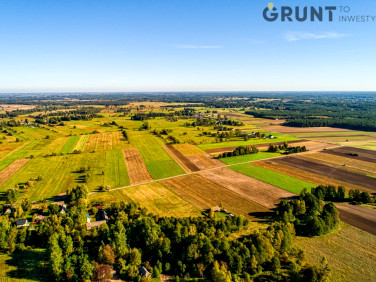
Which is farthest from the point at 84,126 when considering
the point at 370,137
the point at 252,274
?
the point at 370,137

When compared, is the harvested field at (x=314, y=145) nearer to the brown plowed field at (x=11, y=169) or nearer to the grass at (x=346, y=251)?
the grass at (x=346, y=251)

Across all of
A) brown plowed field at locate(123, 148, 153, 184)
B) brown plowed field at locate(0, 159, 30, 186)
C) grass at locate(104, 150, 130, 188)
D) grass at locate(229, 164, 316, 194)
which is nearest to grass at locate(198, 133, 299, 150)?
grass at locate(229, 164, 316, 194)

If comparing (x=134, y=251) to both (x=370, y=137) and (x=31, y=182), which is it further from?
(x=370, y=137)

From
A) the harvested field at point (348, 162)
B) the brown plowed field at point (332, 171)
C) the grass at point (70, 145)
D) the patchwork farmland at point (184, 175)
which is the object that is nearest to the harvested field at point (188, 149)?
the patchwork farmland at point (184, 175)

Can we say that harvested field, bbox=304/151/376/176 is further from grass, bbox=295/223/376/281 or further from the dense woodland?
the dense woodland

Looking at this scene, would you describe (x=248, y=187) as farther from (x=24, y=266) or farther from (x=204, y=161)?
(x=24, y=266)

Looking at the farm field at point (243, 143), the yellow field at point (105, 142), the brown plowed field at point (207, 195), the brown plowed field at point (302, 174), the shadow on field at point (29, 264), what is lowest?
the shadow on field at point (29, 264)

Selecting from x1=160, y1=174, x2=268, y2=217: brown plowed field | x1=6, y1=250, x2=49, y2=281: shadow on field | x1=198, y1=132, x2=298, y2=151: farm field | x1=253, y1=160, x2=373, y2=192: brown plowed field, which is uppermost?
x1=198, y1=132, x2=298, y2=151: farm field

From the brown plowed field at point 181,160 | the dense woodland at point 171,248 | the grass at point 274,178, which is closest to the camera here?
the dense woodland at point 171,248
